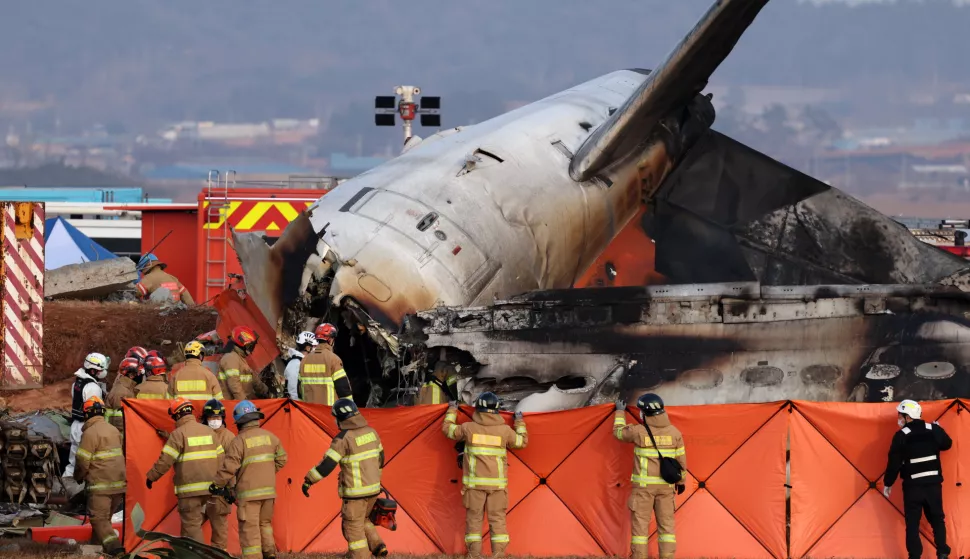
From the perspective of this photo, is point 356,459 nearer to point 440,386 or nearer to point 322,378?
point 322,378

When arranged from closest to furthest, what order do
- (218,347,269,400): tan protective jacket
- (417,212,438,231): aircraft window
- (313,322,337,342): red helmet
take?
(313,322,337,342): red helmet → (218,347,269,400): tan protective jacket → (417,212,438,231): aircraft window

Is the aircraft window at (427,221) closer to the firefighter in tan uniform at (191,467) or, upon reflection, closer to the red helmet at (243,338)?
the red helmet at (243,338)

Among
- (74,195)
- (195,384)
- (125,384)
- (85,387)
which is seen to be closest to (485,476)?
(195,384)

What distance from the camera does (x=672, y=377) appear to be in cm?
1534

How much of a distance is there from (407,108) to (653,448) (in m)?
22.3

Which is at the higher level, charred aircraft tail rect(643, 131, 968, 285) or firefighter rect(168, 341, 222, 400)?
charred aircraft tail rect(643, 131, 968, 285)

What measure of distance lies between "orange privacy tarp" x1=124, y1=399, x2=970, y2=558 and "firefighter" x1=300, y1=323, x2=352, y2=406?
4.80 ft

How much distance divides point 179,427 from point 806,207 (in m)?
11.1

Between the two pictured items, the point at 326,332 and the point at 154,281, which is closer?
the point at 326,332

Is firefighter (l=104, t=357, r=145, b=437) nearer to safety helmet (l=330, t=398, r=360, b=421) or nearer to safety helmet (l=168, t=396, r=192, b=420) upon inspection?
safety helmet (l=168, t=396, r=192, b=420)

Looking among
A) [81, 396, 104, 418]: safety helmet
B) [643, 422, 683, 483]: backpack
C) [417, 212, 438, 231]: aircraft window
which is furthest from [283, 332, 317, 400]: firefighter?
[643, 422, 683, 483]: backpack

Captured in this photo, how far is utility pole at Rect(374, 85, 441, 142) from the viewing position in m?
33.2

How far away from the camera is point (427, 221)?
53.7 ft

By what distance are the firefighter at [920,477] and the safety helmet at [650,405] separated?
2.23 m
